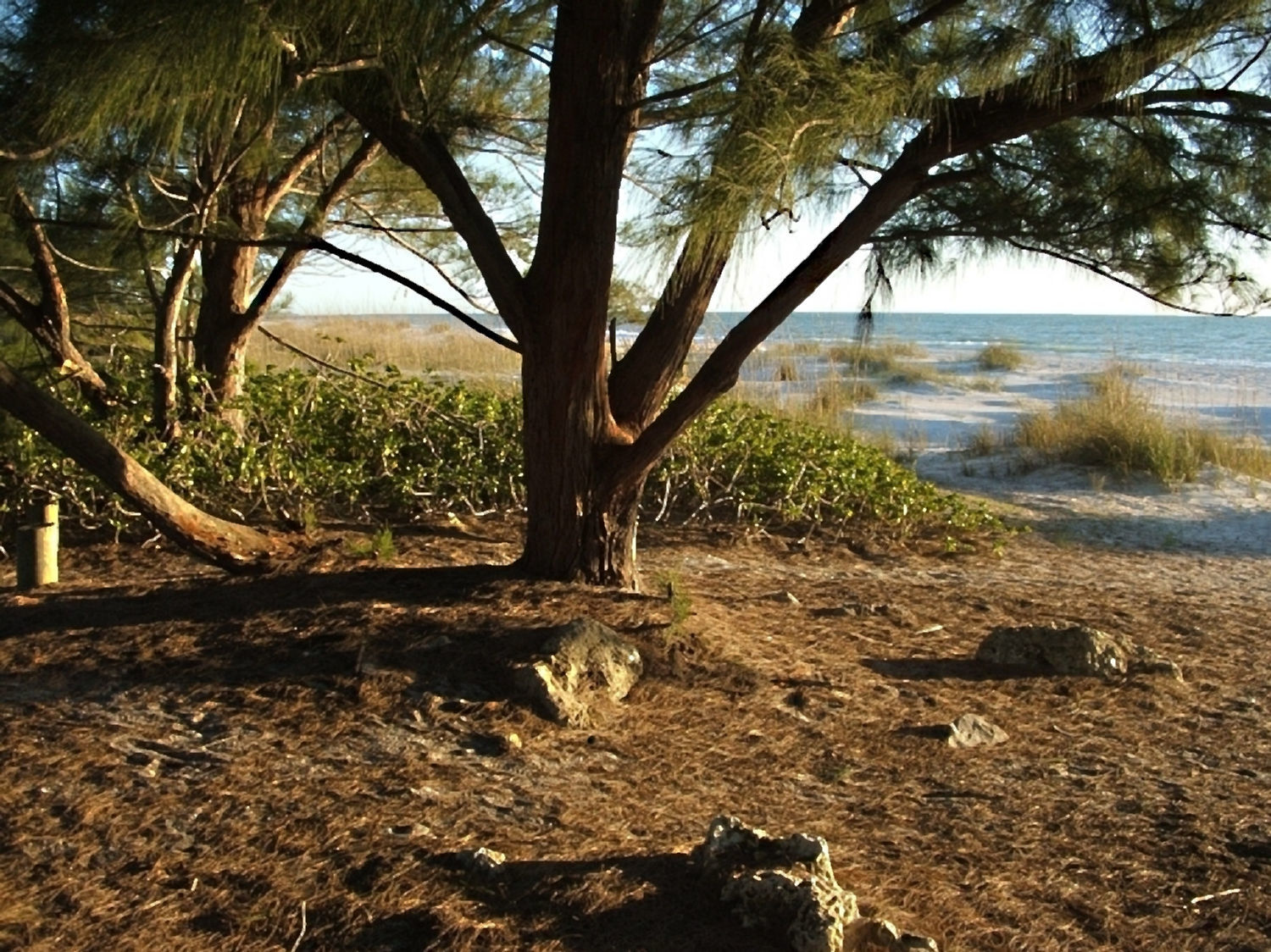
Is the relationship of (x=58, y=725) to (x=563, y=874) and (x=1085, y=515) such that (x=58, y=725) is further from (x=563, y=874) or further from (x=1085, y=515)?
(x=1085, y=515)

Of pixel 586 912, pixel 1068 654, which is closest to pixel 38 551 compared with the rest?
pixel 586 912

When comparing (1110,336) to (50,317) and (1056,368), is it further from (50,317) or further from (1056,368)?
(50,317)

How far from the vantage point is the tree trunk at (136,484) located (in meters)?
4.38

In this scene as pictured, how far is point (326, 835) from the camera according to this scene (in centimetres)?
317

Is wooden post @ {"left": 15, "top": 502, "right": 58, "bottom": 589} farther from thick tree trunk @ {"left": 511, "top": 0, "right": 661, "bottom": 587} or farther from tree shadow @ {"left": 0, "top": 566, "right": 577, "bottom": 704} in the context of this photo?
thick tree trunk @ {"left": 511, "top": 0, "right": 661, "bottom": 587}

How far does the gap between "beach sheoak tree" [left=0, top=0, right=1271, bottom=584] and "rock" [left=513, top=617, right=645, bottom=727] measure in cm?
65

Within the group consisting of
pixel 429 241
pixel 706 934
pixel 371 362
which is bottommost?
pixel 706 934

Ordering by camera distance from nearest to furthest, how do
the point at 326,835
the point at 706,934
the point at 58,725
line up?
the point at 706,934 < the point at 326,835 < the point at 58,725

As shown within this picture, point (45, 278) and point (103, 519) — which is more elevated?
point (45, 278)

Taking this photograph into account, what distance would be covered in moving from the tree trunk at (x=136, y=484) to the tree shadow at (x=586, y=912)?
227cm

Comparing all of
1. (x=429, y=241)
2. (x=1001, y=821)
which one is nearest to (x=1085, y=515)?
(x=429, y=241)

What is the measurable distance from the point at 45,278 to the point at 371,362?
220 cm

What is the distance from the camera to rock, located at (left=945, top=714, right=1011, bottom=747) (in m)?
4.02

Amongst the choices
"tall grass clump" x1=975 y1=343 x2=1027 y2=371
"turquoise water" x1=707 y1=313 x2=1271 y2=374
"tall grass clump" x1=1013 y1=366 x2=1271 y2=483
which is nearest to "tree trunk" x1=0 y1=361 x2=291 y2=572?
"tall grass clump" x1=1013 y1=366 x2=1271 y2=483
